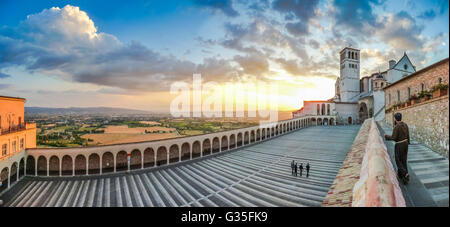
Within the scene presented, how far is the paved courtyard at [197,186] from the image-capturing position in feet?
26.6

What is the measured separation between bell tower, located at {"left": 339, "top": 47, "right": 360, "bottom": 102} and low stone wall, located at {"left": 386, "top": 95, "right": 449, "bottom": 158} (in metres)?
35.8

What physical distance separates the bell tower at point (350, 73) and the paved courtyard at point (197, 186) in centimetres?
2859

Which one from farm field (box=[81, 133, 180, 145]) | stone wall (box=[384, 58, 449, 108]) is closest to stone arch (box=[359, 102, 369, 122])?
stone wall (box=[384, 58, 449, 108])

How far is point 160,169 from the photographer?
13.6 meters

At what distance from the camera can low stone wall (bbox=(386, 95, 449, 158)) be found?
13.2ft

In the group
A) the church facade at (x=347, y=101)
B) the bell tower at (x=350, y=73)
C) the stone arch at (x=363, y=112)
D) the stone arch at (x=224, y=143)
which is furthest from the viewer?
the bell tower at (x=350, y=73)

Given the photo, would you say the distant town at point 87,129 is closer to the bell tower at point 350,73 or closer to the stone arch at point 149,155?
the stone arch at point 149,155

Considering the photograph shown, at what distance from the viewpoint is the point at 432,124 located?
485 cm

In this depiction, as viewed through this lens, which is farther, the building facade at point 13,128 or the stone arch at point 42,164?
the stone arch at point 42,164

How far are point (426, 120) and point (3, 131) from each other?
20700 millimetres

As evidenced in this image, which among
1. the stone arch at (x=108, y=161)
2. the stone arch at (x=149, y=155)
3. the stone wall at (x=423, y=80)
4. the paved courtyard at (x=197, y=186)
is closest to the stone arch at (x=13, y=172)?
the paved courtyard at (x=197, y=186)

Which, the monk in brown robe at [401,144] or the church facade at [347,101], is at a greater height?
the church facade at [347,101]

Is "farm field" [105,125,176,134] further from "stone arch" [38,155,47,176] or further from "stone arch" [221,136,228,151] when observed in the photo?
"stone arch" [221,136,228,151]

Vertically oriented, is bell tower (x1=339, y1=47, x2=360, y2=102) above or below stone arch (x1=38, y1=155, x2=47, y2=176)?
above
